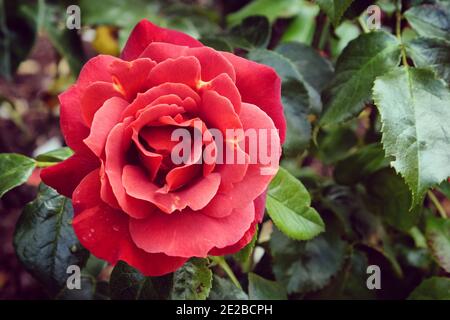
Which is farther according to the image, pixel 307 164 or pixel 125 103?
pixel 307 164

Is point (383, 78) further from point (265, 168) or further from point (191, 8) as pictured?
point (191, 8)

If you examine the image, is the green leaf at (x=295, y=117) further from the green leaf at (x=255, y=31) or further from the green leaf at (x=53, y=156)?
the green leaf at (x=53, y=156)

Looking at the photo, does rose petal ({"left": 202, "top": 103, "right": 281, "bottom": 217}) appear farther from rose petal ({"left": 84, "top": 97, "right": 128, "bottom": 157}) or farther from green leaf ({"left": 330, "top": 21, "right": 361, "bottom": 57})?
green leaf ({"left": 330, "top": 21, "right": 361, "bottom": 57})

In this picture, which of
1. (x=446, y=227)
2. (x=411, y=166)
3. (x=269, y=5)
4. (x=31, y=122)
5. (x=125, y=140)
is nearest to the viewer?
(x=125, y=140)

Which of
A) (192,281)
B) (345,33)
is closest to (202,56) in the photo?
(192,281)

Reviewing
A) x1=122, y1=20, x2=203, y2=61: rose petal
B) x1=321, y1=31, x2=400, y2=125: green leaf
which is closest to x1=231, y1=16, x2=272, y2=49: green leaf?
x1=321, y1=31, x2=400, y2=125: green leaf

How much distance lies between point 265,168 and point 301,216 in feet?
0.66

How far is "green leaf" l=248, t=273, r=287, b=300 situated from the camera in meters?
0.79

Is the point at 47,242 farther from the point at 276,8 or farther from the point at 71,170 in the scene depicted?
the point at 276,8

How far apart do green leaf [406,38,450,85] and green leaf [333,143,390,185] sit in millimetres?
161

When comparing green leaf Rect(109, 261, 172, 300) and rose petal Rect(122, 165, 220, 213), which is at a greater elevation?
rose petal Rect(122, 165, 220, 213)

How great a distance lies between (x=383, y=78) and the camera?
26.6 inches

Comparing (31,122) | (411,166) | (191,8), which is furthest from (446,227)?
(31,122)

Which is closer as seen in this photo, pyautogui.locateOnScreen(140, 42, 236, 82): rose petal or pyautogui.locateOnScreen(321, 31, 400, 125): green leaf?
pyautogui.locateOnScreen(140, 42, 236, 82): rose petal
